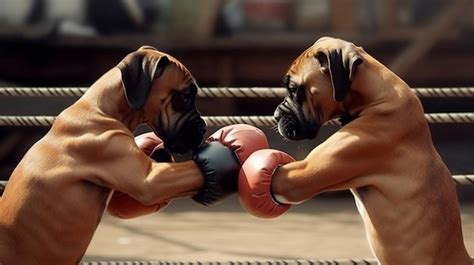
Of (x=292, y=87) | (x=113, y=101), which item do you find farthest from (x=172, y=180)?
(x=292, y=87)

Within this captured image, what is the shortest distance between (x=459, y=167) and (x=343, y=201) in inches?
47.3

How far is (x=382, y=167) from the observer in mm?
4090

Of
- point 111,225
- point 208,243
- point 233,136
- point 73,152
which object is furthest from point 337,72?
point 111,225

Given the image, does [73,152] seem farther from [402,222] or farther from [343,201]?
[343,201]

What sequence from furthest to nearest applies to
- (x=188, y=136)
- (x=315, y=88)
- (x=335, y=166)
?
(x=188, y=136) → (x=315, y=88) → (x=335, y=166)

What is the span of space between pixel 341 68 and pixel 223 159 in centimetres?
55

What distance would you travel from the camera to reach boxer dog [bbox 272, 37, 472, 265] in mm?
4051

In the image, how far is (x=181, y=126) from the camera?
426 centimetres

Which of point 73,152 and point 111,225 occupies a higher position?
point 73,152

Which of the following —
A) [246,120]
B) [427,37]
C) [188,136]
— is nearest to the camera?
[188,136]

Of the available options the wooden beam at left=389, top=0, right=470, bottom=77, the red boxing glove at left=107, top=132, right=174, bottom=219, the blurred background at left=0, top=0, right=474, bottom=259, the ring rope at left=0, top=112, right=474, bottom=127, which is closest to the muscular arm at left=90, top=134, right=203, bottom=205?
the red boxing glove at left=107, top=132, right=174, bottom=219

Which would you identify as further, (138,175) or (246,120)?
(246,120)

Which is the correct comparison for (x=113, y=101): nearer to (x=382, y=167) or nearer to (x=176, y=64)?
(x=176, y=64)

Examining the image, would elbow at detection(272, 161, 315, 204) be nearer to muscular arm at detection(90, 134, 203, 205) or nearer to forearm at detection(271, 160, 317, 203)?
forearm at detection(271, 160, 317, 203)
